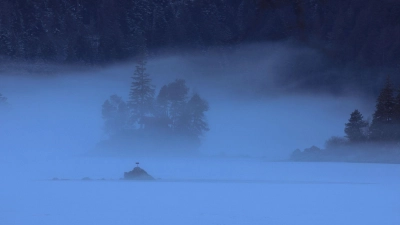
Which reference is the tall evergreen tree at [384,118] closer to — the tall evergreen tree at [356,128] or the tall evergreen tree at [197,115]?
the tall evergreen tree at [356,128]

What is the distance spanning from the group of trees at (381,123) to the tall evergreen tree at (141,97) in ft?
13.5

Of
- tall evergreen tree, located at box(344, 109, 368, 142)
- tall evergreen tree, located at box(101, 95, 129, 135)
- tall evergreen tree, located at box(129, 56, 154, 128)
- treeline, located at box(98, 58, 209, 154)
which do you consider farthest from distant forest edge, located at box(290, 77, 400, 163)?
tall evergreen tree, located at box(101, 95, 129, 135)

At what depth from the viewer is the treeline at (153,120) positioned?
9602 mm

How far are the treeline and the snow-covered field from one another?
0.45 m

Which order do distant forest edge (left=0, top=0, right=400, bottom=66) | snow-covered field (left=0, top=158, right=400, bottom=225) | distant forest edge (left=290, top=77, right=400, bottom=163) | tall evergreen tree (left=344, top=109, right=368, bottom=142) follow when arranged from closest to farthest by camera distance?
snow-covered field (left=0, top=158, right=400, bottom=225) < distant forest edge (left=290, top=77, right=400, bottom=163) < tall evergreen tree (left=344, top=109, right=368, bottom=142) < distant forest edge (left=0, top=0, right=400, bottom=66)

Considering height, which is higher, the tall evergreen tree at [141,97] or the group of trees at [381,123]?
the tall evergreen tree at [141,97]

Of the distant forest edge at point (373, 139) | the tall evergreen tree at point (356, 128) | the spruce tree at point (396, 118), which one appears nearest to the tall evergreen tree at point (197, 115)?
the distant forest edge at point (373, 139)

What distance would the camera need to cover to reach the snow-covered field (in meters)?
5.19

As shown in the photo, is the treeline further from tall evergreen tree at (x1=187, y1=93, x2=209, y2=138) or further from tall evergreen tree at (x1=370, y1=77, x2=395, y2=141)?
tall evergreen tree at (x1=370, y1=77, x2=395, y2=141)

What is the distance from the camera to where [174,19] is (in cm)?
1088

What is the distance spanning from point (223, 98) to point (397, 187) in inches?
185

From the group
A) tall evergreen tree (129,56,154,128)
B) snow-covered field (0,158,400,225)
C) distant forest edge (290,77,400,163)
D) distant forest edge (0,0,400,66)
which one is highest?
distant forest edge (0,0,400,66)

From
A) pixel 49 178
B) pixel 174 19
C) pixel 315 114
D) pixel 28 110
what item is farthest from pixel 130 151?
pixel 315 114

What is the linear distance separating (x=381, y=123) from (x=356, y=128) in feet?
A: 1.60
